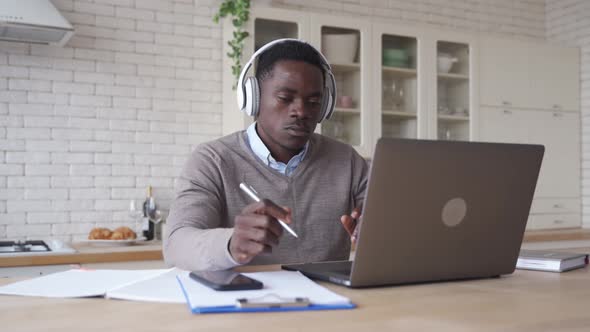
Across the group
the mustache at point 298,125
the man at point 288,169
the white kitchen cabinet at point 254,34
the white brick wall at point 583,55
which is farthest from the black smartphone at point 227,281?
the white brick wall at point 583,55

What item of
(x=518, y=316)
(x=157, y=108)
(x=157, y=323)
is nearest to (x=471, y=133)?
(x=157, y=108)

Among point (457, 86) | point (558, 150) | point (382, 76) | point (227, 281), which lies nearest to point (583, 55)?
point (558, 150)

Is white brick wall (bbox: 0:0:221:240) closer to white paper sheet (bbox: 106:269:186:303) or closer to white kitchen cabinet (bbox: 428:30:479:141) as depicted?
white kitchen cabinet (bbox: 428:30:479:141)

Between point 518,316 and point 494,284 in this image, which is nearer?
point 518,316

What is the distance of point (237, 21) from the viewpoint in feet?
11.7

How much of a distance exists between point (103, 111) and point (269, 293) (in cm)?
271

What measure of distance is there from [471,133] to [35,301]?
3.56 meters

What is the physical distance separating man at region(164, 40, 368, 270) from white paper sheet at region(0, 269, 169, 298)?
41cm

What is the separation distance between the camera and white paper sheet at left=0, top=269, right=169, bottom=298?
3.74 ft

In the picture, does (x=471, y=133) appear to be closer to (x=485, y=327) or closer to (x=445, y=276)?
(x=445, y=276)

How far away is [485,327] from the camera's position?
0.93 m

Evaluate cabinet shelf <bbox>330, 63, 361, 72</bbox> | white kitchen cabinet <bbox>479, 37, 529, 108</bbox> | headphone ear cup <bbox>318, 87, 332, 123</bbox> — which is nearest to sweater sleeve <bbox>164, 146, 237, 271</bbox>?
headphone ear cup <bbox>318, 87, 332, 123</bbox>

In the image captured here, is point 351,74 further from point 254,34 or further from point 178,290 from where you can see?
point 178,290

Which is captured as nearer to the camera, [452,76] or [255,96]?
[255,96]
